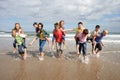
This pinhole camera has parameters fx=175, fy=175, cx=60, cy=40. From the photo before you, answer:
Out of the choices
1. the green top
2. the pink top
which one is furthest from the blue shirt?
the green top

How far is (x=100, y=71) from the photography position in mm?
6566

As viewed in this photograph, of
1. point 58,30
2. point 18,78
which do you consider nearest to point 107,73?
point 18,78

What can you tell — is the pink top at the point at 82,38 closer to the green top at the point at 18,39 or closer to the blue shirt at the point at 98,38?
the blue shirt at the point at 98,38

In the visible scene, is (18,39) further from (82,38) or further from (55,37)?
(82,38)

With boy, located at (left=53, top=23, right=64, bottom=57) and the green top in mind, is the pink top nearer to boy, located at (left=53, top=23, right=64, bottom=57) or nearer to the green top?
boy, located at (left=53, top=23, right=64, bottom=57)

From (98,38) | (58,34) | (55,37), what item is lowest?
(98,38)

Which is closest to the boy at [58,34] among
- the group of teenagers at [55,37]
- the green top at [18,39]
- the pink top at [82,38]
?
the group of teenagers at [55,37]

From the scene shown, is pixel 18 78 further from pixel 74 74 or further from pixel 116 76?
pixel 116 76

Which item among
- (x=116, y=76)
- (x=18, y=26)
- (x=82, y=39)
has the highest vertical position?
(x=18, y=26)

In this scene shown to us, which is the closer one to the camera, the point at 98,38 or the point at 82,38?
the point at 82,38

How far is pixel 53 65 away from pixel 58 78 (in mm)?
1735

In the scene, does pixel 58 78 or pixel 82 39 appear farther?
pixel 82 39

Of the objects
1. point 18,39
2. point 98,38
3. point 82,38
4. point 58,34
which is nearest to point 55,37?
point 58,34

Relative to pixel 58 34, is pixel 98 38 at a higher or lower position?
lower
